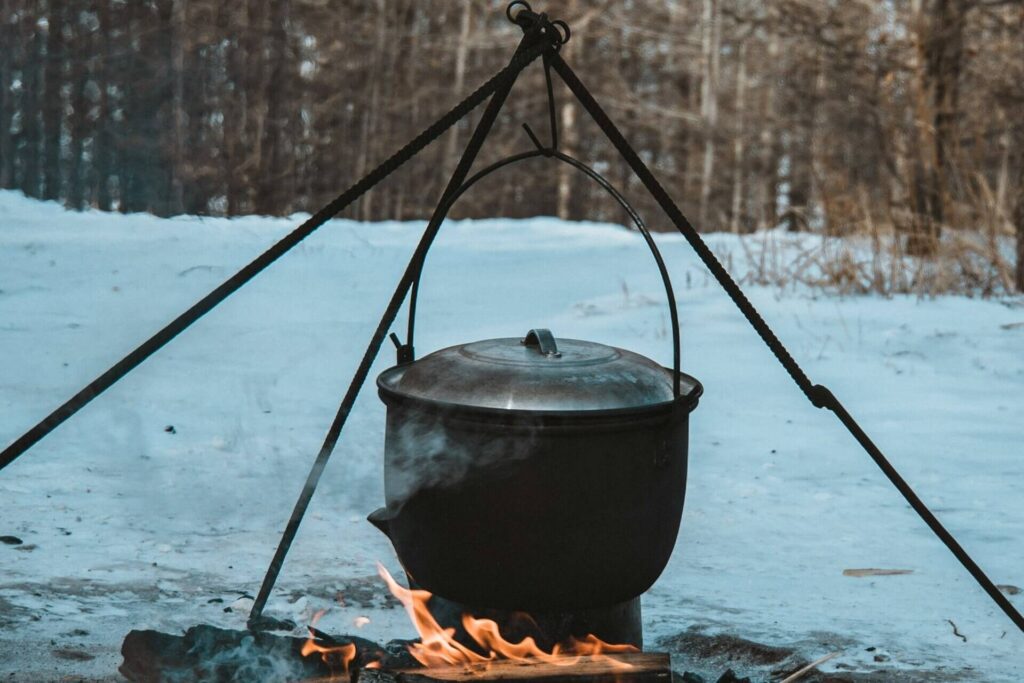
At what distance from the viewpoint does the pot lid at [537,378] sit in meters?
2.28

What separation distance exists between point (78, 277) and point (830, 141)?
50.6 ft

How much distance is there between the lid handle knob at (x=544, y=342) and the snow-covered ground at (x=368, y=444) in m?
1.01

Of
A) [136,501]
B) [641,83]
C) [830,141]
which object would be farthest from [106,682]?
[641,83]

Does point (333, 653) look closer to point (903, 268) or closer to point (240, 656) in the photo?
point (240, 656)

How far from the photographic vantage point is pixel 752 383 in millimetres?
6215

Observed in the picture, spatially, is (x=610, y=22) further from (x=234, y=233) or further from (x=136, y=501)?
(x=136, y=501)

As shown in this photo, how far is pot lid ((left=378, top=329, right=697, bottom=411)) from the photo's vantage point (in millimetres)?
2277

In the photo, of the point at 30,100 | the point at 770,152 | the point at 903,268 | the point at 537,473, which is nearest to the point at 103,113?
the point at 30,100

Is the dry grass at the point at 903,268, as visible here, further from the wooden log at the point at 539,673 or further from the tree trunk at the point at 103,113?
the tree trunk at the point at 103,113

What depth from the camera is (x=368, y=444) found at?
4.82 meters

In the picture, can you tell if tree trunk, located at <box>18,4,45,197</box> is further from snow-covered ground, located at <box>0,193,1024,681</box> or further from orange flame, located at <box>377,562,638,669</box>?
orange flame, located at <box>377,562,638,669</box>

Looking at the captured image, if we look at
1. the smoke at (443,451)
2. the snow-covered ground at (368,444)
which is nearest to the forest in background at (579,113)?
the snow-covered ground at (368,444)

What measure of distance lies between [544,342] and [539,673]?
72cm

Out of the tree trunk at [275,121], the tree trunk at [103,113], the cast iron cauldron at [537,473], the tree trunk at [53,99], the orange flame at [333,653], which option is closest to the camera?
the cast iron cauldron at [537,473]
